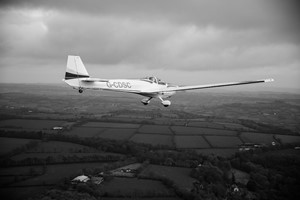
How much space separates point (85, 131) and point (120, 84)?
48469 mm

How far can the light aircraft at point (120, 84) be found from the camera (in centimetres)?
1895

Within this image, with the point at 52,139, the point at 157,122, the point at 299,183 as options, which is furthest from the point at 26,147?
the point at 299,183

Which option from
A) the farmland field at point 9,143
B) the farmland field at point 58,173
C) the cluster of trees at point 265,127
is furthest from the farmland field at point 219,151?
the farmland field at point 9,143

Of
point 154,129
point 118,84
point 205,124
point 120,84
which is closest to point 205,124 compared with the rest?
point 205,124

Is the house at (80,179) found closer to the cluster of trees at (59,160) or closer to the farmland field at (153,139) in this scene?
the cluster of trees at (59,160)

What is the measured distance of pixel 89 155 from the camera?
51.2m

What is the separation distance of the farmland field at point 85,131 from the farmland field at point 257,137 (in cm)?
3390

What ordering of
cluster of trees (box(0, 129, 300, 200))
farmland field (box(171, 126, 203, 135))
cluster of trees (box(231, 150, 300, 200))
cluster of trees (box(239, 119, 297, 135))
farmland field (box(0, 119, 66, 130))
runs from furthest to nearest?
cluster of trees (box(239, 119, 297, 135))
farmland field (box(0, 119, 66, 130))
farmland field (box(171, 126, 203, 135))
cluster of trees (box(231, 150, 300, 200))
cluster of trees (box(0, 129, 300, 200))

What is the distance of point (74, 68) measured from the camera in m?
19.0

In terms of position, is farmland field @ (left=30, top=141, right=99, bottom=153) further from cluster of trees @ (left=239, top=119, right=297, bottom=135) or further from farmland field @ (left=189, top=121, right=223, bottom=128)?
cluster of trees @ (left=239, top=119, right=297, bottom=135)

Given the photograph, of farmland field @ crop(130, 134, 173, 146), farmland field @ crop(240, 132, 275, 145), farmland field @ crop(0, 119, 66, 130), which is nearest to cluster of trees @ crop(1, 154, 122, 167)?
farmland field @ crop(130, 134, 173, 146)

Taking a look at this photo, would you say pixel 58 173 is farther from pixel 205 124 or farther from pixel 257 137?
pixel 257 137

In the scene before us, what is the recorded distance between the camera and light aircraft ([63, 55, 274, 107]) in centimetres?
1895

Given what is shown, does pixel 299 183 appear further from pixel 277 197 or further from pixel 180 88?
pixel 180 88
